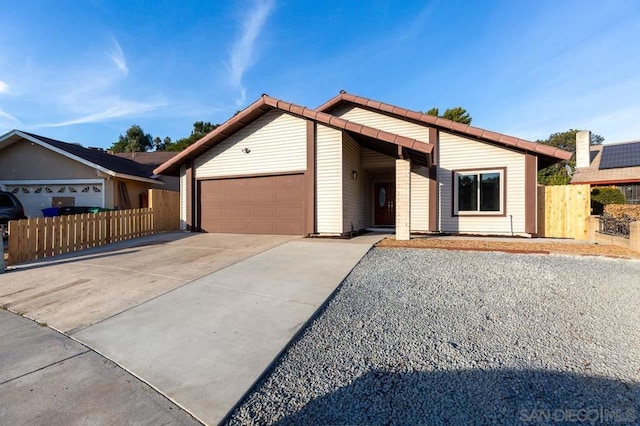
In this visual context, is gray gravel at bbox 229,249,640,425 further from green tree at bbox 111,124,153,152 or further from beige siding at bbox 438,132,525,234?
green tree at bbox 111,124,153,152

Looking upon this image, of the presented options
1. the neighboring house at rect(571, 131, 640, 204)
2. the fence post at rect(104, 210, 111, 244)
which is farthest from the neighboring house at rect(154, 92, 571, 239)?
the neighboring house at rect(571, 131, 640, 204)

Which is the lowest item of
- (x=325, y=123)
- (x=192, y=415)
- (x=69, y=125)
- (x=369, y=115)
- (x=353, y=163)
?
(x=192, y=415)

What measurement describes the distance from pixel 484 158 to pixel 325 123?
5.69 meters

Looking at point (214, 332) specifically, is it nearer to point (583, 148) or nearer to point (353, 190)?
point (353, 190)

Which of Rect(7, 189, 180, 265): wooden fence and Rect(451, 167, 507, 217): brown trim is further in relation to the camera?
Rect(451, 167, 507, 217): brown trim

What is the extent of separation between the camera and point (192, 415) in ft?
6.12

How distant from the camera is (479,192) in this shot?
32.7 feet

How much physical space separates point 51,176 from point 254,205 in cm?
1092

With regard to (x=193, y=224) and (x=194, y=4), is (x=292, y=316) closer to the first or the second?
(x=193, y=224)

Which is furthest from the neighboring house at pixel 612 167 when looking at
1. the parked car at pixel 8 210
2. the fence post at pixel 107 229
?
the parked car at pixel 8 210

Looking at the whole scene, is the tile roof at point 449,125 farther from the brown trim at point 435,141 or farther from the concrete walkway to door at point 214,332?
the concrete walkway to door at point 214,332

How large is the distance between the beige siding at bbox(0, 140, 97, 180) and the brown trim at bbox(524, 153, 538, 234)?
59.0 ft

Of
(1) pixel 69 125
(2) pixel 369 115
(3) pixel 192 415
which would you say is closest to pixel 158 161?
(1) pixel 69 125

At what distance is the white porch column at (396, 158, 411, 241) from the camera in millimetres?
8305
